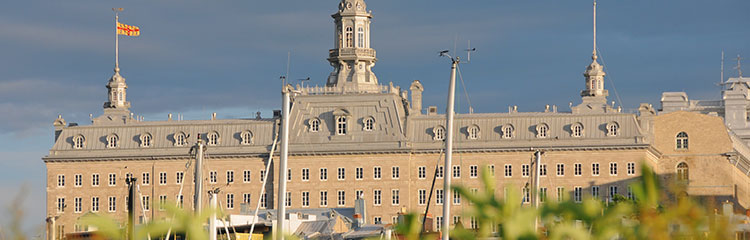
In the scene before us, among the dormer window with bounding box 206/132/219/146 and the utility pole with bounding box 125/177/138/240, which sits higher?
the dormer window with bounding box 206/132/219/146

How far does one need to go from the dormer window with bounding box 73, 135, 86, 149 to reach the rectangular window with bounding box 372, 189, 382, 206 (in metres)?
29.0

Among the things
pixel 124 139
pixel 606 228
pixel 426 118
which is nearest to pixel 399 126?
pixel 426 118

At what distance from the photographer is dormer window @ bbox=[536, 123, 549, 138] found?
145 metres

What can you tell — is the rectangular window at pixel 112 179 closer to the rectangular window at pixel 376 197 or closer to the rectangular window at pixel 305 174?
the rectangular window at pixel 305 174

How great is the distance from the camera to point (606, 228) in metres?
12.1

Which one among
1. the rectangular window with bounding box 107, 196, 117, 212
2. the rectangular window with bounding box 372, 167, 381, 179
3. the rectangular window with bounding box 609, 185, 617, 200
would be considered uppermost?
the rectangular window with bounding box 372, 167, 381, 179

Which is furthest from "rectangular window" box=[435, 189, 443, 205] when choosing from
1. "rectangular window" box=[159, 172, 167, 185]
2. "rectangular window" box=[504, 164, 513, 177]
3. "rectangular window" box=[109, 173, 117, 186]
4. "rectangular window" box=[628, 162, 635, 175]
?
"rectangular window" box=[109, 173, 117, 186]

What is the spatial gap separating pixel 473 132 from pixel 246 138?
21156 mm

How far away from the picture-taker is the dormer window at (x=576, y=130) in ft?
473

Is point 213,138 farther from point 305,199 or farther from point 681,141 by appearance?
point 681,141

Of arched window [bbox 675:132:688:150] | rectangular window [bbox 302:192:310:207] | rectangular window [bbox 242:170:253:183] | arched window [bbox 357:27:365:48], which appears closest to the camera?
rectangular window [bbox 302:192:310:207]

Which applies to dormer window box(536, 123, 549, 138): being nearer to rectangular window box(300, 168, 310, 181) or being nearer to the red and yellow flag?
rectangular window box(300, 168, 310, 181)

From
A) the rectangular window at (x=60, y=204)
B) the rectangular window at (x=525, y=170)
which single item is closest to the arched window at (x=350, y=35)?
the rectangular window at (x=525, y=170)

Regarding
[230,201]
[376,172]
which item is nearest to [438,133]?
[376,172]
